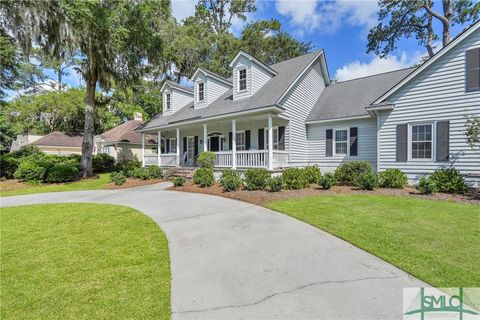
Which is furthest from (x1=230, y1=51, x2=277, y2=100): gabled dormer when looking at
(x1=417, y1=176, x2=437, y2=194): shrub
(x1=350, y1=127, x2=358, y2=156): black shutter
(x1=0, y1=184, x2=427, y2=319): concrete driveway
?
(x1=0, y1=184, x2=427, y2=319): concrete driveway

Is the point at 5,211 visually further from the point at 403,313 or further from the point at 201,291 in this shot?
the point at 403,313

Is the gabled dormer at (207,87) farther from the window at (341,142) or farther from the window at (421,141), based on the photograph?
the window at (421,141)

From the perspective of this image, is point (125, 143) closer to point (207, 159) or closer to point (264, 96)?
point (207, 159)

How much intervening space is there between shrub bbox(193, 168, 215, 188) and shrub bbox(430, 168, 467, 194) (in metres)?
9.31

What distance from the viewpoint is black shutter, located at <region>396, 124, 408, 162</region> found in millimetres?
10859

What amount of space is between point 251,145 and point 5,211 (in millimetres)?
11525

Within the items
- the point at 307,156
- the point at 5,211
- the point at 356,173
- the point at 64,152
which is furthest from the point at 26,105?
the point at 356,173

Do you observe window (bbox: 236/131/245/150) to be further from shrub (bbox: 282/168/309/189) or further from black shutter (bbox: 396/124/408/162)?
black shutter (bbox: 396/124/408/162)

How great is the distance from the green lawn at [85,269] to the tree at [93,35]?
12117 millimetres

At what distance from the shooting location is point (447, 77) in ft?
32.4

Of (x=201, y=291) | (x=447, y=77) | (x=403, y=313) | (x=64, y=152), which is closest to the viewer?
(x=403, y=313)

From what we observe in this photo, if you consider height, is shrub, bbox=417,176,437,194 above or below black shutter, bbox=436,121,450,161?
below

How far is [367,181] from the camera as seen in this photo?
973 centimetres

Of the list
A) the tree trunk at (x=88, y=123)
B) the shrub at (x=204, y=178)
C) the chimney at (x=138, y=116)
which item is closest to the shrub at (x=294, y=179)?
the shrub at (x=204, y=178)
